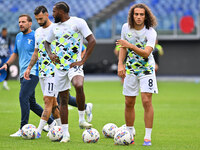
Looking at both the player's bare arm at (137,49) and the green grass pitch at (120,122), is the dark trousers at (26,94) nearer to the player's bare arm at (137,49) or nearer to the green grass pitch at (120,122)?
the green grass pitch at (120,122)

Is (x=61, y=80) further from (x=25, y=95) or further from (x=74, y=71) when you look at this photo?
(x=25, y=95)

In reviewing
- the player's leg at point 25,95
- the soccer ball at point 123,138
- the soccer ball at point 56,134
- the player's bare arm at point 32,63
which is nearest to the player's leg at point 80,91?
the soccer ball at point 56,134

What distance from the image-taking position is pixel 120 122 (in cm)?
1086

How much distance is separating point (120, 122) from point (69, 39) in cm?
388

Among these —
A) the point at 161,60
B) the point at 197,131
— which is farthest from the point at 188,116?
the point at 161,60

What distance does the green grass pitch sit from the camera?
737 cm

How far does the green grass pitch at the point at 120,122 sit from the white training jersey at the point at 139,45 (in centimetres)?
120

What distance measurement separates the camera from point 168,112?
43.5 ft

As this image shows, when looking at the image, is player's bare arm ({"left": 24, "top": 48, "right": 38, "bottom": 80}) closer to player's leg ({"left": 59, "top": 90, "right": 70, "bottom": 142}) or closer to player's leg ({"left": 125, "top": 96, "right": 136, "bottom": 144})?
player's leg ({"left": 59, "top": 90, "right": 70, "bottom": 142})

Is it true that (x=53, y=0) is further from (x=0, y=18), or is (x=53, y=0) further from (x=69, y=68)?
(x=0, y=18)

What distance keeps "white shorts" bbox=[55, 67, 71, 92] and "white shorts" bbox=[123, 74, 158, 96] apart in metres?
0.97

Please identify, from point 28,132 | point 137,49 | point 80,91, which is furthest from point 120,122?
point 137,49

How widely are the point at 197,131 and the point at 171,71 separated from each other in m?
25.9

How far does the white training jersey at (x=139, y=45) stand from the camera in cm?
753
